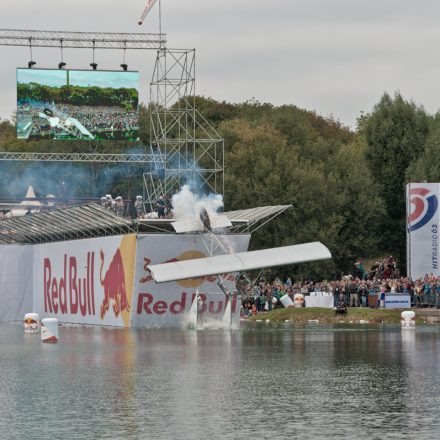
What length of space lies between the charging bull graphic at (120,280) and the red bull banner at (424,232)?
626 inches

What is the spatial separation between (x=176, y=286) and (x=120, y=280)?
128 inches

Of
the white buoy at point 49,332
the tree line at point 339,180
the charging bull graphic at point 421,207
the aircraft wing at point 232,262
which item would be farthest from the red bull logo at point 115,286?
the tree line at point 339,180

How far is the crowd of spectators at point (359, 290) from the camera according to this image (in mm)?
69062

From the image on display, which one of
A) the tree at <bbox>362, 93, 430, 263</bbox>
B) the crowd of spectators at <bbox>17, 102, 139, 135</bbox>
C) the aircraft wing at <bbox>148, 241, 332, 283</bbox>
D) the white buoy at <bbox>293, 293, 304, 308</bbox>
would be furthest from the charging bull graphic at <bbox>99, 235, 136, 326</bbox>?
the tree at <bbox>362, 93, 430, 263</bbox>

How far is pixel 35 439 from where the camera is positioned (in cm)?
2673

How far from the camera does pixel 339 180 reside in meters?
101

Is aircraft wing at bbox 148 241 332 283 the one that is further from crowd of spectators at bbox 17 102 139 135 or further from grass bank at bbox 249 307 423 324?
crowd of spectators at bbox 17 102 139 135

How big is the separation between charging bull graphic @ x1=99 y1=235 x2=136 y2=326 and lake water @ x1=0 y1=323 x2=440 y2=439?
895 centimetres

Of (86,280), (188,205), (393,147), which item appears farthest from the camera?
(393,147)

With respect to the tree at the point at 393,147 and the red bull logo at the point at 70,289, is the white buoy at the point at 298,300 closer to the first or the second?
the red bull logo at the point at 70,289

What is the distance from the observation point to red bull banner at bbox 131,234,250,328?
209 feet

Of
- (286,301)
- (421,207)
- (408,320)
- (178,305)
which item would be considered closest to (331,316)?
(286,301)

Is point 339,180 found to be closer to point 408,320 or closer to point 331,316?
point 331,316

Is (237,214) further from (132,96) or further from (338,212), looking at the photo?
(338,212)
